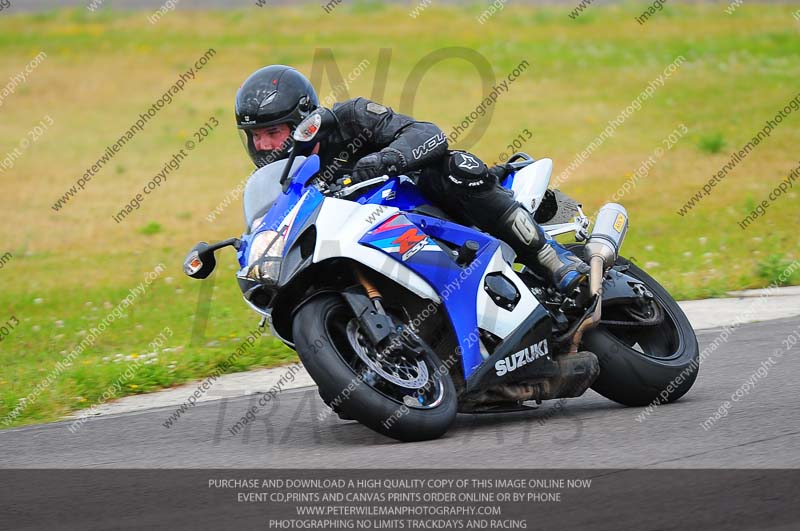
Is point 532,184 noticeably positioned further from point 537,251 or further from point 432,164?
point 432,164

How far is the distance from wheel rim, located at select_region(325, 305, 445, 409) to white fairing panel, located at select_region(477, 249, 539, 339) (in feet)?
1.68

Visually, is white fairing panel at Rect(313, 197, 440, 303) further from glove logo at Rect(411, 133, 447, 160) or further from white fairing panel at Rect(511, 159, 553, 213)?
white fairing panel at Rect(511, 159, 553, 213)

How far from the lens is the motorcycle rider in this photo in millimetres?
6594

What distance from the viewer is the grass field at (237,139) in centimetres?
1170

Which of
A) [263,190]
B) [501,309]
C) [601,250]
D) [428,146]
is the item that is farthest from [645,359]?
[263,190]

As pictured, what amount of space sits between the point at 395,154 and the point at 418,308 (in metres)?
0.84

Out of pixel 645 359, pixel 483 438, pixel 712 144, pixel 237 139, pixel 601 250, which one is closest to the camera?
pixel 483 438

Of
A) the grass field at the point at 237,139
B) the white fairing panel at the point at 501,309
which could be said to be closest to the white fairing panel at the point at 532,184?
the white fairing panel at the point at 501,309

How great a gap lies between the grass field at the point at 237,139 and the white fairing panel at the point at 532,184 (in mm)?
3077

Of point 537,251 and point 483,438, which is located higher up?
point 537,251

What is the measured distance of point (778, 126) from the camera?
22.6m

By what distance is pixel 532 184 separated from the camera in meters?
7.28

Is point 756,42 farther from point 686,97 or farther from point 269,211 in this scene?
point 269,211

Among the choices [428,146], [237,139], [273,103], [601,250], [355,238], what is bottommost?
[237,139]
